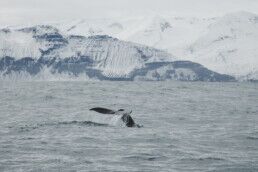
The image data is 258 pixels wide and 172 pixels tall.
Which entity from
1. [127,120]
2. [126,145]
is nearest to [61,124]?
[127,120]

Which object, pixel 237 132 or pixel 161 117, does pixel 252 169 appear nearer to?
pixel 237 132

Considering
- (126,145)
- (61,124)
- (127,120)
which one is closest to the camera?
(126,145)

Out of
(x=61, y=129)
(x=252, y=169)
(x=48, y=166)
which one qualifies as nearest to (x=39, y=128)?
(x=61, y=129)

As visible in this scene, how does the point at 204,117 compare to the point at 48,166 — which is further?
the point at 204,117

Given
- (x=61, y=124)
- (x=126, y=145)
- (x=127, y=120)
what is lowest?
(x=126, y=145)

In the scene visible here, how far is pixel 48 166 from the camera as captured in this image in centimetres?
2203

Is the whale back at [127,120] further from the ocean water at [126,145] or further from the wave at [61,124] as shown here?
the wave at [61,124]

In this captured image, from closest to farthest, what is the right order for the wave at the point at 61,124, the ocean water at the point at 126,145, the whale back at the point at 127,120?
the ocean water at the point at 126,145
the wave at the point at 61,124
the whale back at the point at 127,120

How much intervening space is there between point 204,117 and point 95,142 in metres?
17.4

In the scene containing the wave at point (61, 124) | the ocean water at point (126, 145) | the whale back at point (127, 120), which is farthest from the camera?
the whale back at point (127, 120)

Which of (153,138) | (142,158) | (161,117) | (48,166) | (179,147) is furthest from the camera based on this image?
(161,117)

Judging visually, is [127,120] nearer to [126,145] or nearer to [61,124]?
[61,124]

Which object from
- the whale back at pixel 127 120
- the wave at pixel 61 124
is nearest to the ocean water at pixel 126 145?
the wave at pixel 61 124

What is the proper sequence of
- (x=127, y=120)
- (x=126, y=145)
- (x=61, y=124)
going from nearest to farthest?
(x=126, y=145)
(x=127, y=120)
(x=61, y=124)
